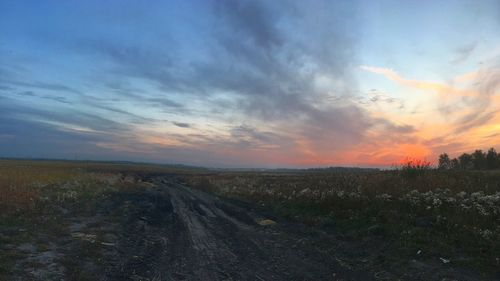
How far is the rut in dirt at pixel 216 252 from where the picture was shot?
386 inches

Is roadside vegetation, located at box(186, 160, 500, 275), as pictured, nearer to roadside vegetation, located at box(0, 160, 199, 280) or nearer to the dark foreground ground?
the dark foreground ground

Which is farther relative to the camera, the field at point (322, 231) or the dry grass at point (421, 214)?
the dry grass at point (421, 214)

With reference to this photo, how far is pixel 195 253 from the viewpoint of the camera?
12117 mm

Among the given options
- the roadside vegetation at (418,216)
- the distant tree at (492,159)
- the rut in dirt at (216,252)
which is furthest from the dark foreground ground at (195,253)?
the distant tree at (492,159)

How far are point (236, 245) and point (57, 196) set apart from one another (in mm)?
16831

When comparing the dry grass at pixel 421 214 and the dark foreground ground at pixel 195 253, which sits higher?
the dry grass at pixel 421 214

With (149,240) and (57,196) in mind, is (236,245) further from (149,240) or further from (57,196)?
(57,196)

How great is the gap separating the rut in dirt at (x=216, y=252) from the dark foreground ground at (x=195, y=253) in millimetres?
25

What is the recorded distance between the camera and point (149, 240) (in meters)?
14.1

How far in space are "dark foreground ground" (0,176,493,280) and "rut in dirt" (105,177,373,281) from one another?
0.03 metres

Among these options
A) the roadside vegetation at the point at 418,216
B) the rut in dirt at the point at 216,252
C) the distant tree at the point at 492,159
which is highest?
the distant tree at the point at 492,159

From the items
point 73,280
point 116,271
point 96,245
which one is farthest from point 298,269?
point 96,245

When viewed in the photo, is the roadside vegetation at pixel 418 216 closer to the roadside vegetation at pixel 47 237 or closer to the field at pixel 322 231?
the field at pixel 322 231

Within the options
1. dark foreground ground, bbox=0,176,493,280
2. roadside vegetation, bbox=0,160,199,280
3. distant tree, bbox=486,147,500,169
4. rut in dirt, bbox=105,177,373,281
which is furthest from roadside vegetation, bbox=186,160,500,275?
distant tree, bbox=486,147,500,169
